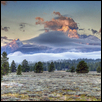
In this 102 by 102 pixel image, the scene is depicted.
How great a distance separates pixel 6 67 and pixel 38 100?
30244 millimetres

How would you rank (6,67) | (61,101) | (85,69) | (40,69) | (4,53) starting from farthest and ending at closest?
(40,69), (85,69), (6,67), (4,53), (61,101)

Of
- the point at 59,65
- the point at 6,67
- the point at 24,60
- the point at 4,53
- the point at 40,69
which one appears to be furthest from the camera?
the point at 59,65

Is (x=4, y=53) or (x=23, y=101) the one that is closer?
(x=23, y=101)

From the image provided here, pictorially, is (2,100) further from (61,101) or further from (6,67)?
(6,67)

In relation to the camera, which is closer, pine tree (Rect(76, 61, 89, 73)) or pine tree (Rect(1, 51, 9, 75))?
pine tree (Rect(1, 51, 9, 75))

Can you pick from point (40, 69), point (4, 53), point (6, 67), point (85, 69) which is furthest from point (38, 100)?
point (40, 69)

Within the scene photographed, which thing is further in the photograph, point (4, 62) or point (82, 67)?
point (82, 67)

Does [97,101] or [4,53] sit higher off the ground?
[4,53]

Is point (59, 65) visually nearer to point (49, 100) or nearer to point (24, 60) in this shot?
point (24, 60)

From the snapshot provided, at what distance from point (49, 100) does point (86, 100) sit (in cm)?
388

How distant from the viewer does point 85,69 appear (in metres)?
42.6

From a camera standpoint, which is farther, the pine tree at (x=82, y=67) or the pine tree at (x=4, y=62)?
the pine tree at (x=82, y=67)

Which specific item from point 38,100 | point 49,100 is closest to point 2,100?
point 38,100

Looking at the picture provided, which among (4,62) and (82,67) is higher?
(4,62)
